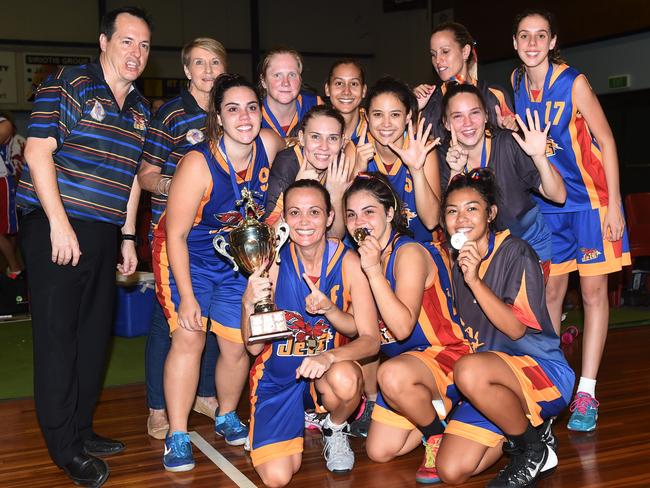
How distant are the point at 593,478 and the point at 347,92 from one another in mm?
2007

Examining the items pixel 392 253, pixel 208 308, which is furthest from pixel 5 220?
pixel 392 253

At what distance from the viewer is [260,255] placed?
2973 millimetres

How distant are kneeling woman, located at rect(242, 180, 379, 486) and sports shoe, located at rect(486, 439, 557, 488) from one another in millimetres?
602

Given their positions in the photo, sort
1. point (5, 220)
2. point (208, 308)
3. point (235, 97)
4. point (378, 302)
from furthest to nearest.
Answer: point (5, 220), point (208, 308), point (235, 97), point (378, 302)

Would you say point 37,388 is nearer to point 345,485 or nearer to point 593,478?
point 345,485

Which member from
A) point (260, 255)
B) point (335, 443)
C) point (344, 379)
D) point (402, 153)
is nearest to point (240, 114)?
point (260, 255)

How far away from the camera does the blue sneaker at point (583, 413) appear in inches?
141

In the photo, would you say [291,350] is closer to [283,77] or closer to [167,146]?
[167,146]

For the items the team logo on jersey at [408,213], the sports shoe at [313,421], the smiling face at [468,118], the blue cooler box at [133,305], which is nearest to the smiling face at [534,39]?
the smiling face at [468,118]

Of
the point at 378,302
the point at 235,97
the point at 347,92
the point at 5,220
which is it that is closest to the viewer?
the point at 378,302

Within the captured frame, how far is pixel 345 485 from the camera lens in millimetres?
3033

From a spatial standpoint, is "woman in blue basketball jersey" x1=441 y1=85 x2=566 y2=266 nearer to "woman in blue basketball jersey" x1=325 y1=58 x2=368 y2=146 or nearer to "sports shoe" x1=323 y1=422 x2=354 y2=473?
"woman in blue basketball jersey" x1=325 y1=58 x2=368 y2=146

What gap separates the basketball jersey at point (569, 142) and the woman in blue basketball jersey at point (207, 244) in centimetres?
123

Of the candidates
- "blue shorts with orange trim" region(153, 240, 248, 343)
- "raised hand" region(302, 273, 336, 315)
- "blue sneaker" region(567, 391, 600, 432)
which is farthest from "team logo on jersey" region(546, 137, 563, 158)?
"blue shorts with orange trim" region(153, 240, 248, 343)
